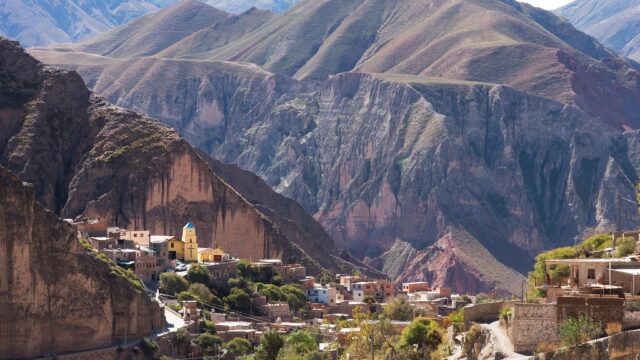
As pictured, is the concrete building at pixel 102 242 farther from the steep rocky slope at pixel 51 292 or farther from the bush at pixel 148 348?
the bush at pixel 148 348

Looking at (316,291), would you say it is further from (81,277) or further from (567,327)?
(567,327)

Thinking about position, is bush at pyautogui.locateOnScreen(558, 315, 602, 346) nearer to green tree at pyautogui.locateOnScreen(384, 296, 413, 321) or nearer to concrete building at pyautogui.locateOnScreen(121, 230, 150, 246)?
green tree at pyautogui.locateOnScreen(384, 296, 413, 321)

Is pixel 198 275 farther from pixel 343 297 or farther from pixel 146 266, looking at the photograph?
pixel 343 297

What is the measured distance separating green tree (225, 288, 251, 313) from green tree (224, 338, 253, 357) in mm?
15639

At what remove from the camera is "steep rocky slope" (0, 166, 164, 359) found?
94.5 meters

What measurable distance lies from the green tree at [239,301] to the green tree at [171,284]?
124 inches

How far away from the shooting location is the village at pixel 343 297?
167 ft

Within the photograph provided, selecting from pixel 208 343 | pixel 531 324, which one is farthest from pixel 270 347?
pixel 531 324

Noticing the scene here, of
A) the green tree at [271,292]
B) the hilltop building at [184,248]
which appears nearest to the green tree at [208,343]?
the green tree at [271,292]

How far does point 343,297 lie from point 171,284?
23.6 m

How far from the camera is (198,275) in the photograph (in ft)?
411

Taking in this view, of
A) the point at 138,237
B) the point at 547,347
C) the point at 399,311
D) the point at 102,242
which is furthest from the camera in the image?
the point at 138,237

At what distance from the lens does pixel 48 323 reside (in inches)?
3812

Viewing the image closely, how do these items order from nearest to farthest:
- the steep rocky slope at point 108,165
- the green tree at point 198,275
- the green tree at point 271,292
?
the green tree at point 198,275 < the green tree at point 271,292 < the steep rocky slope at point 108,165
